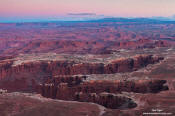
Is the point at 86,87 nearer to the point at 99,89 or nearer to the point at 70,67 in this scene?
the point at 99,89

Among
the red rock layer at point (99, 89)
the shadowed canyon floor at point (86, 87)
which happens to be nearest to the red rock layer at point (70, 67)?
the shadowed canyon floor at point (86, 87)

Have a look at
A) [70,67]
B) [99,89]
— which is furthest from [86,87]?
[70,67]

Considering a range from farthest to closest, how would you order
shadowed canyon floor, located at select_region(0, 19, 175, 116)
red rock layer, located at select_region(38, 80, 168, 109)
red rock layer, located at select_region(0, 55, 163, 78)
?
red rock layer, located at select_region(0, 55, 163, 78) → red rock layer, located at select_region(38, 80, 168, 109) → shadowed canyon floor, located at select_region(0, 19, 175, 116)

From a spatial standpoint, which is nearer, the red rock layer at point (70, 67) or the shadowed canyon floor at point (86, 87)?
the shadowed canyon floor at point (86, 87)

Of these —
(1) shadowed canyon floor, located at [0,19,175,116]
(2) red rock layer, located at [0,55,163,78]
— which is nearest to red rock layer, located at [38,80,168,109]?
(1) shadowed canyon floor, located at [0,19,175,116]

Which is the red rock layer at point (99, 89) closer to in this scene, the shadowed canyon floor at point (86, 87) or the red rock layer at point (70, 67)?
the shadowed canyon floor at point (86, 87)

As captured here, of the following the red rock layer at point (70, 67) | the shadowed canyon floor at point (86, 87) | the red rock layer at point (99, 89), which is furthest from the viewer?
the red rock layer at point (70, 67)

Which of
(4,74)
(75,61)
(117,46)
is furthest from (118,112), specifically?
(117,46)

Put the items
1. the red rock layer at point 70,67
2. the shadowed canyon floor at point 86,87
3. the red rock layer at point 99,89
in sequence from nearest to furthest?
the shadowed canyon floor at point 86,87 < the red rock layer at point 99,89 < the red rock layer at point 70,67

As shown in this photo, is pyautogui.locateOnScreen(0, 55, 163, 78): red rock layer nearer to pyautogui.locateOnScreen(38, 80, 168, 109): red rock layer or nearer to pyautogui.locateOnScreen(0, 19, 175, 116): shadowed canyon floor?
pyautogui.locateOnScreen(0, 19, 175, 116): shadowed canyon floor

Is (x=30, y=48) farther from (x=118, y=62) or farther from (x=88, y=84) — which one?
(x=88, y=84)

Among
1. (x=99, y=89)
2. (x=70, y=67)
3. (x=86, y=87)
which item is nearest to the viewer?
(x=99, y=89)
